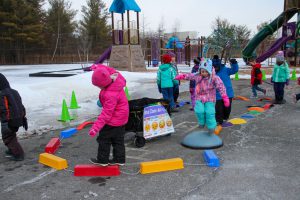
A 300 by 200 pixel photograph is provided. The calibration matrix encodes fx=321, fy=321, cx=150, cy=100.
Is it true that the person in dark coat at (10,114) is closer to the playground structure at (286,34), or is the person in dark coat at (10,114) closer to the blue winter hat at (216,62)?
the blue winter hat at (216,62)

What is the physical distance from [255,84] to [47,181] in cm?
910

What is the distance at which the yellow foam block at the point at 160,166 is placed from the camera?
15.2ft

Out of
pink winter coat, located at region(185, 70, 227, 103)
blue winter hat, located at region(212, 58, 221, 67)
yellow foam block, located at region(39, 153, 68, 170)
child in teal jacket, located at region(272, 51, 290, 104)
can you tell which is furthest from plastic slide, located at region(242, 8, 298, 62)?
yellow foam block, located at region(39, 153, 68, 170)

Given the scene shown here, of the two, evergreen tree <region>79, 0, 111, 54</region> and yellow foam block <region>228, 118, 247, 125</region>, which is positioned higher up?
evergreen tree <region>79, 0, 111, 54</region>

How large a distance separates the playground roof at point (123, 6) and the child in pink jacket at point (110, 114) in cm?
2033

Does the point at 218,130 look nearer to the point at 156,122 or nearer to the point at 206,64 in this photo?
the point at 156,122

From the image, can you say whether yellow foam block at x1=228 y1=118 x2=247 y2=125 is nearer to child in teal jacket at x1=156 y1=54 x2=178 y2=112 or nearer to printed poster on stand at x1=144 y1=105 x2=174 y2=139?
child in teal jacket at x1=156 y1=54 x2=178 y2=112

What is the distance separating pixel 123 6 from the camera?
24391mm

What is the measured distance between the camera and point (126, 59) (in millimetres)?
24797

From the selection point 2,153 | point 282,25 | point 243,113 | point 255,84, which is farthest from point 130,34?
point 2,153

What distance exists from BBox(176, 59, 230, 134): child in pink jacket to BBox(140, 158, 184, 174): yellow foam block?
1352 millimetres

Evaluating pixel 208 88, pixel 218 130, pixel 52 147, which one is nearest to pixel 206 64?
pixel 208 88

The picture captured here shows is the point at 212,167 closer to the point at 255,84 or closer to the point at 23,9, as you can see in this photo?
the point at 255,84

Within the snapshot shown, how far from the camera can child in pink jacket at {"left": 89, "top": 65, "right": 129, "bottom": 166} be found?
4.45 m
